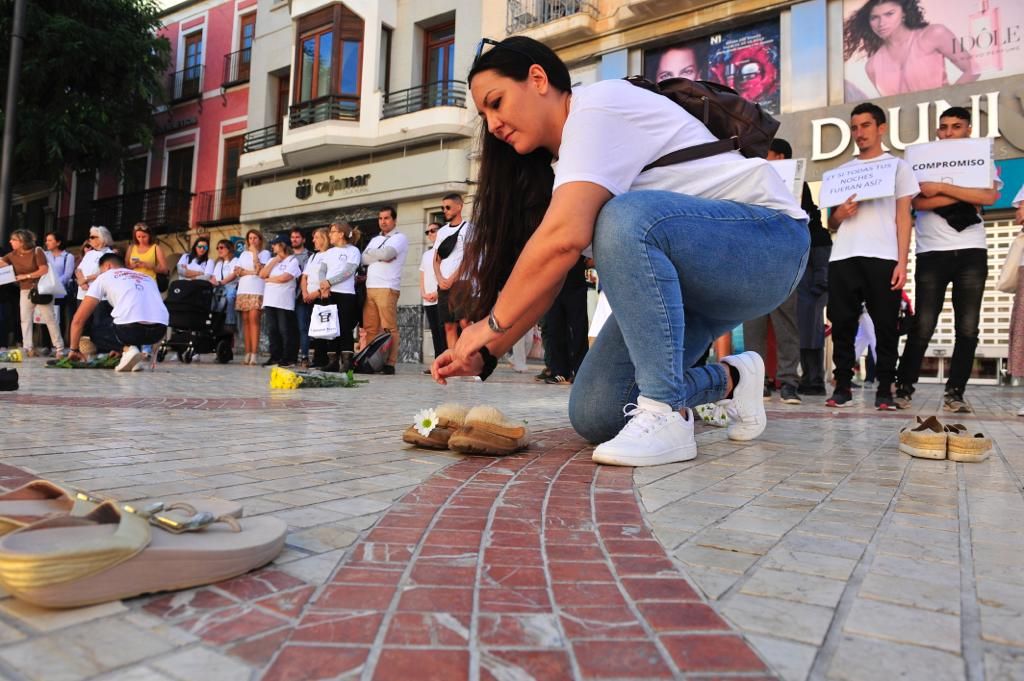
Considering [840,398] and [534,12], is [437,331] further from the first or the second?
[534,12]

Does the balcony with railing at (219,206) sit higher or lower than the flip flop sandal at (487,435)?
higher

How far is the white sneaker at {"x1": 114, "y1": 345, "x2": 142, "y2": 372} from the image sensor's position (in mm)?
7340

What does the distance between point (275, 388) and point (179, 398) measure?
1.37 m

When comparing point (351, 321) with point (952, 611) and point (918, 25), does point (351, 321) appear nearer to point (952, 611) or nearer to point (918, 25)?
point (952, 611)

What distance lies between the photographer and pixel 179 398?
474 cm

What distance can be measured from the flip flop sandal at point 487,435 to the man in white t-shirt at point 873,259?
11.3ft

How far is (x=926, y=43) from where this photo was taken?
1145 cm

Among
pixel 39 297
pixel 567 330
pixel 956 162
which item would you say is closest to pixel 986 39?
pixel 956 162

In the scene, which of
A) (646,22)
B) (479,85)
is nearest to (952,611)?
(479,85)

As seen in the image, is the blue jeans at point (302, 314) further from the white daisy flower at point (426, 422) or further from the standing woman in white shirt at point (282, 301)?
the white daisy flower at point (426, 422)

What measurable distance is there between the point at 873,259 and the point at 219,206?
2111 cm

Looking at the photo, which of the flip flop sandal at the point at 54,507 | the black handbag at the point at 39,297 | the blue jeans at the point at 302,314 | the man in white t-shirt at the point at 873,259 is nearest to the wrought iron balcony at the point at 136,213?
the black handbag at the point at 39,297

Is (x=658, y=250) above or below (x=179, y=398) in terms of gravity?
above

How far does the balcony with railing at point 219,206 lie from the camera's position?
21.7 meters
